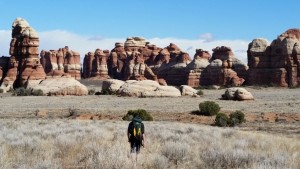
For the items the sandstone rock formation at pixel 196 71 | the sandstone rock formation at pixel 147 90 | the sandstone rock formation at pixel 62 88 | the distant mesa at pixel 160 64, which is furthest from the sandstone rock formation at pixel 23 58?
the sandstone rock formation at pixel 196 71

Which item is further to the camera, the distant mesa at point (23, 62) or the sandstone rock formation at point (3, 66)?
the sandstone rock formation at point (3, 66)

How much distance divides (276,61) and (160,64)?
54.8 metres

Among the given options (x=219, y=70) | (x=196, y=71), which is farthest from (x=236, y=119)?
(x=196, y=71)

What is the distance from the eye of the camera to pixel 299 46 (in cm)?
8988

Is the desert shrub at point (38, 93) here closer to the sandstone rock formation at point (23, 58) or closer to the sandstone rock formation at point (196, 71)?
the sandstone rock formation at point (23, 58)

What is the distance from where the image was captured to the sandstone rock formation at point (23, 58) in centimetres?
7041

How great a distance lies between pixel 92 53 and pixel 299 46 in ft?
301

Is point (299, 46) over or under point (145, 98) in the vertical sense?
over

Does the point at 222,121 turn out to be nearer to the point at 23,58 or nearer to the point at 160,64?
the point at 23,58

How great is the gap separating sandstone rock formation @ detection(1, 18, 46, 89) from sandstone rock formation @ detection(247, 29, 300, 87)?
4663 cm

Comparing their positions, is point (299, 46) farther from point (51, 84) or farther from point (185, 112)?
point (185, 112)

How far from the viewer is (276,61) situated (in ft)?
302

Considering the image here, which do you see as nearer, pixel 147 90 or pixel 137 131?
pixel 137 131

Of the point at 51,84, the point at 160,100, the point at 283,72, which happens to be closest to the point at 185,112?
the point at 160,100
